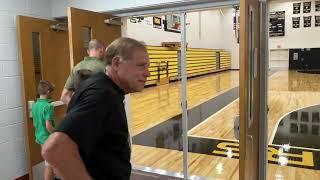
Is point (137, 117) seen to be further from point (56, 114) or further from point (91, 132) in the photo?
point (91, 132)

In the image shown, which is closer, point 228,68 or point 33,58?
point 33,58

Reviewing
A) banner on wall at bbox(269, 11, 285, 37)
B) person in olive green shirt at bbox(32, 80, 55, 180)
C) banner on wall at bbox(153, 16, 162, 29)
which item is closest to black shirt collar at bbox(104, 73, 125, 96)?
person in olive green shirt at bbox(32, 80, 55, 180)

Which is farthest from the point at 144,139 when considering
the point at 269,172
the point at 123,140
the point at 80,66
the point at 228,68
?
the point at 228,68

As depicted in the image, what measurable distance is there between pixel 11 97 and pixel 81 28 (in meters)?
1.21

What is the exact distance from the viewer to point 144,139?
5336 millimetres

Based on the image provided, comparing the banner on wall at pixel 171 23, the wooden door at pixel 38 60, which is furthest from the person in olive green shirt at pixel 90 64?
the banner on wall at pixel 171 23

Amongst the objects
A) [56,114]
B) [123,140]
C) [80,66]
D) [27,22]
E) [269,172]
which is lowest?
[269,172]

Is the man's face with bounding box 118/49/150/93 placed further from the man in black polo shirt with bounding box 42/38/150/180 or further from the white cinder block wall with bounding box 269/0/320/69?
the white cinder block wall with bounding box 269/0/320/69

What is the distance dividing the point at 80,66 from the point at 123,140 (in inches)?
69.7

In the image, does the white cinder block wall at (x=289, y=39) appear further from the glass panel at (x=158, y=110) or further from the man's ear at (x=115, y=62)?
the man's ear at (x=115, y=62)

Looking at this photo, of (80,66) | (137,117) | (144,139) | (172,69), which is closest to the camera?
(80,66)

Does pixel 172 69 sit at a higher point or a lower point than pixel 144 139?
higher

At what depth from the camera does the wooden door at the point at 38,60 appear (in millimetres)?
3473

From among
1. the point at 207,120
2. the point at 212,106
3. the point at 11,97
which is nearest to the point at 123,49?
the point at 11,97
